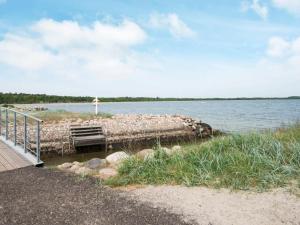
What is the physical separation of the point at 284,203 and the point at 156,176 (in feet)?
7.28

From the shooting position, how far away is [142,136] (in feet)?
66.5

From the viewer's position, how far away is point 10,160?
8.70m

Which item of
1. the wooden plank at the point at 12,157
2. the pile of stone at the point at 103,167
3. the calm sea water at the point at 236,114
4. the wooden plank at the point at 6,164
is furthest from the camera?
the calm sea water at the point at 236,114

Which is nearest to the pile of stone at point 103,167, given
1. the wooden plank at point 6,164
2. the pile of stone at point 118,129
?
the wooden plank at point 6,164

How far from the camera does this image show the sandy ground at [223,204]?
464 cm

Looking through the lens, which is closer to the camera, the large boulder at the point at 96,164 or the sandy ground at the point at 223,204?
the sandy ground at the point at 223,204

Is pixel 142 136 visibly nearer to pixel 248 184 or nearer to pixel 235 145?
pixel 235 145

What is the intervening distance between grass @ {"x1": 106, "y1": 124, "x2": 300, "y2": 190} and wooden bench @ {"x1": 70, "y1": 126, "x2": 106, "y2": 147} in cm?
947

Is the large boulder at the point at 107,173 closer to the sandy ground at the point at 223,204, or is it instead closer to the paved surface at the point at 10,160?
the sandy ground at the point at 223,204

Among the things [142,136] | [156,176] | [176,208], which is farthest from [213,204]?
[142,136]

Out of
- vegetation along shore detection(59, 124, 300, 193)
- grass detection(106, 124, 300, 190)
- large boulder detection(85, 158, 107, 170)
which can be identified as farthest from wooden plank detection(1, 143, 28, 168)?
grass detection(106, 124, 300, 190)

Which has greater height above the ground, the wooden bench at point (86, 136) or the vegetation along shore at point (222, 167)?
the vegetation along shore at point (222, 167)

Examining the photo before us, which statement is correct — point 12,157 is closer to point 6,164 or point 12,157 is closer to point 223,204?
point 6,164

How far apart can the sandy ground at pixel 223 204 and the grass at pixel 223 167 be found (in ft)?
1.10
